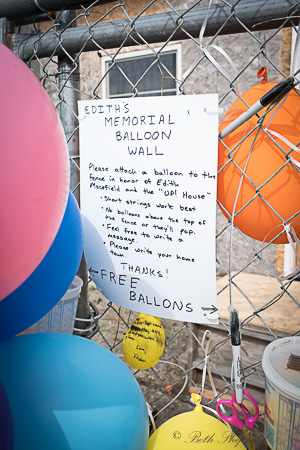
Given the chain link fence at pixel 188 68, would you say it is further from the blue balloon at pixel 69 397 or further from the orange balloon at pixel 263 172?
the blue balloon at pixel 69 397

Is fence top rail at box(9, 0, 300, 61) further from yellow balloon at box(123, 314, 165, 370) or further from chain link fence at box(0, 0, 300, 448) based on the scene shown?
yellow balloon at box(123, 314, 165, 370)

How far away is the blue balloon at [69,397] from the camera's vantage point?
0.58 meters

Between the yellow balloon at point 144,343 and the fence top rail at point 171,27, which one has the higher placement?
the fence top rail at point 171,27

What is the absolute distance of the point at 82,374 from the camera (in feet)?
2.18

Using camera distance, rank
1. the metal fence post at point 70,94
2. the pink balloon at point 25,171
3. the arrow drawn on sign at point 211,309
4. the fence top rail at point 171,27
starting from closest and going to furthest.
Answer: the pink balloon at point 25,171, the fence top rail at point 171,27, the arrow drawn on sign at point 211,309, the metal fence post at point 70,94

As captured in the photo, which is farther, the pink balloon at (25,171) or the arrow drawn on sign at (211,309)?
the arrow drawn on sign at (211,309)

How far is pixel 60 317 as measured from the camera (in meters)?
0.92

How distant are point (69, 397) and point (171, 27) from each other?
780mm

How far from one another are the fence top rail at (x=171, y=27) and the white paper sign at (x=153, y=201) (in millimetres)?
158

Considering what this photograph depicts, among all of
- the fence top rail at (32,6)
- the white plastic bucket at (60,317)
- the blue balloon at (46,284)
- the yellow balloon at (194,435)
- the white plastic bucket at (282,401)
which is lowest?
the yellow balloon at (194,435)

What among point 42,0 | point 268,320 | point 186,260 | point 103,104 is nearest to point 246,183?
point 186,260

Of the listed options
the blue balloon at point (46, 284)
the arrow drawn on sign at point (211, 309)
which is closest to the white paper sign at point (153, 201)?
the arrow drawn on sign at point (211, 309)

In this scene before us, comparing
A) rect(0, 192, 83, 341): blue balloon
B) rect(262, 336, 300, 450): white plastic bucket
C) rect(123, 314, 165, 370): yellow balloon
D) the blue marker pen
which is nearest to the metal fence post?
rect(0, 192, 83, 341): blue balloon

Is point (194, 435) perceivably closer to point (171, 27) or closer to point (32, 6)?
point (171, 27)
